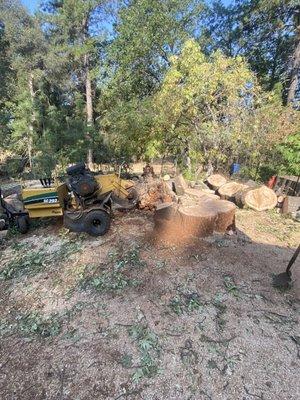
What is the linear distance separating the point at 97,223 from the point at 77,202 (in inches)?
24.8

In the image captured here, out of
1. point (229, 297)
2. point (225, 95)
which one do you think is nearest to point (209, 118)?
point (225, 95)

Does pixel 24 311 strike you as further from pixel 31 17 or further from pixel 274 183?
pixel 31 17

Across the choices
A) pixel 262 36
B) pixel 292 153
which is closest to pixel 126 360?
pixel 292 153

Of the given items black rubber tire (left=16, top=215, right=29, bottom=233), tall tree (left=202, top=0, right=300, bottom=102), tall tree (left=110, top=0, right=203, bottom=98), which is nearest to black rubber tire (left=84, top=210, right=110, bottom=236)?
black rubber tire (left=16, top=215, right=29, bottom=233)

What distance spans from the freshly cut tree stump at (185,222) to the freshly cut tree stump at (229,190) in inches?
101

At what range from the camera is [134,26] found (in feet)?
47.1

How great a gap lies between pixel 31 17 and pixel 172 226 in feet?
57.5

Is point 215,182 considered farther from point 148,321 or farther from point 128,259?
point 148,321

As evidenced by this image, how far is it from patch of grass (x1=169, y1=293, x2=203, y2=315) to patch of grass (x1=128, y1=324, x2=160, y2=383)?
449 millimetres

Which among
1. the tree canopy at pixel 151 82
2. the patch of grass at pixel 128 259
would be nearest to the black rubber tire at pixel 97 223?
the patch of grass at pixel 128 259

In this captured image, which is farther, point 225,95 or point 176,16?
point 176,16

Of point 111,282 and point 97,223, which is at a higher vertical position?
point 97,223

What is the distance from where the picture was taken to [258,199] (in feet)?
23.3

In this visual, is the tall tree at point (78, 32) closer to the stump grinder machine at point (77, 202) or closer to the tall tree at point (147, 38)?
the tall tree at point (147, 38)
